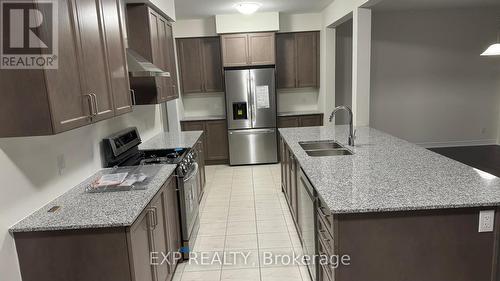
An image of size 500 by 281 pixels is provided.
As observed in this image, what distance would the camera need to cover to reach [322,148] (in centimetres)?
336

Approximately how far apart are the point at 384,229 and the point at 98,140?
7.47 ft

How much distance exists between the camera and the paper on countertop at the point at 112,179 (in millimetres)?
2206

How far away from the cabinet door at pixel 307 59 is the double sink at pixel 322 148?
288cm

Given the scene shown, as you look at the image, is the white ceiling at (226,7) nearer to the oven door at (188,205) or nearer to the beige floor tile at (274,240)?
the oven door at (188,205)

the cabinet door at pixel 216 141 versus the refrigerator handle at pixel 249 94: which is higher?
the refrigerator handle at pixel 249 94

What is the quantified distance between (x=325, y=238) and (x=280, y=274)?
2.95ft

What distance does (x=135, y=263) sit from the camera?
1746 millimetres

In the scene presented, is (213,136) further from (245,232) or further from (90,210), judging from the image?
(90,210)

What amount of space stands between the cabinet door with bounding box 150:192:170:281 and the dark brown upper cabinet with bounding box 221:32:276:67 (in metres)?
3.83

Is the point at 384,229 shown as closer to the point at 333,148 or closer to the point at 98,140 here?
the point at 333,148

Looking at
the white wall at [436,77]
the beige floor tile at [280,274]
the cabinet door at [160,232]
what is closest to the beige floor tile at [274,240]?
the beige floor tile at [280,274]

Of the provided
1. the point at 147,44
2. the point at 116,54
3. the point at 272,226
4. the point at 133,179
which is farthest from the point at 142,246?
the point at 147,44

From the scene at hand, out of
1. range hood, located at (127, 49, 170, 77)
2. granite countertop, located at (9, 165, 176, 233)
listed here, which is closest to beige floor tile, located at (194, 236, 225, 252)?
granite countertop, located at (9, 165, 176, 233)

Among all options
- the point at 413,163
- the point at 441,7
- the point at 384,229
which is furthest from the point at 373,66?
the point at 384,229
